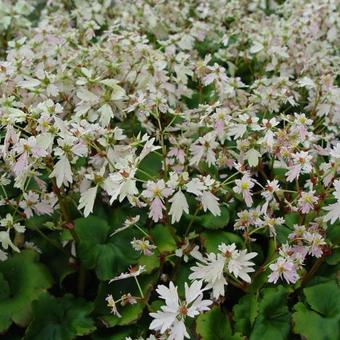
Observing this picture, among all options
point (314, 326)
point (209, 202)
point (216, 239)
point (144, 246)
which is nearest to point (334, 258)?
point (314, 326)

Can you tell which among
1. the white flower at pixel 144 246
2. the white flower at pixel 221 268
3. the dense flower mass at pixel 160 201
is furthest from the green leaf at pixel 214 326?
the white flower at pixel 144 246

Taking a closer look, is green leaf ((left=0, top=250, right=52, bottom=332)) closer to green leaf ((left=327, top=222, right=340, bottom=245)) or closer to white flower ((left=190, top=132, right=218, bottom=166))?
white flower ((left=190, top=132, right=218, bottom=166))

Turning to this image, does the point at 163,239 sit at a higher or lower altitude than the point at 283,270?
lower

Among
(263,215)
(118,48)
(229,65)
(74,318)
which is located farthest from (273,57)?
(74,318)

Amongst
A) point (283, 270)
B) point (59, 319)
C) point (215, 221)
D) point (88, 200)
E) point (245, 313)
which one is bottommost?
point (59, 319)

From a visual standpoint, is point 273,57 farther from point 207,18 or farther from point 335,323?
point 335,323

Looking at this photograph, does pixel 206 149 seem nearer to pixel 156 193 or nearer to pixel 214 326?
pixel 156 193

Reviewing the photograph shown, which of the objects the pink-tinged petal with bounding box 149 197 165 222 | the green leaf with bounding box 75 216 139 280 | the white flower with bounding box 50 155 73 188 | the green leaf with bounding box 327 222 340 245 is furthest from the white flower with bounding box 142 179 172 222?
the green leaf with bounding box 327 222 340 245
